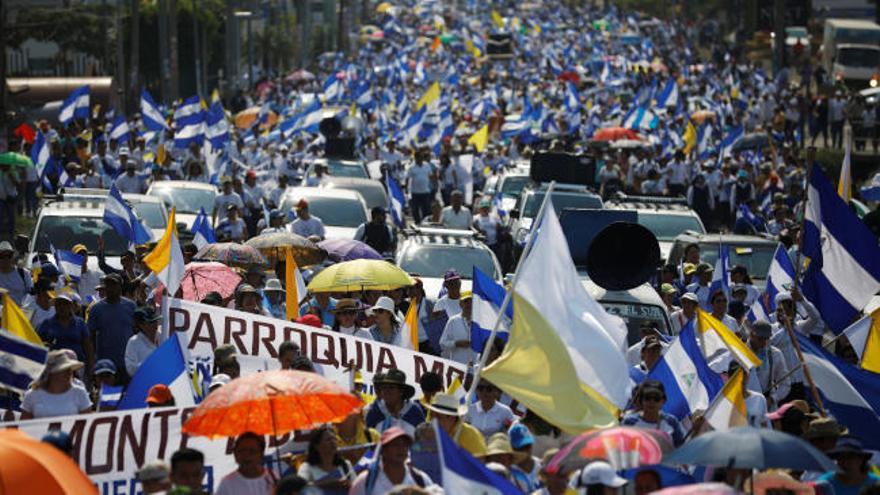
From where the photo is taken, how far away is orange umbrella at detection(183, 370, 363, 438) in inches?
378

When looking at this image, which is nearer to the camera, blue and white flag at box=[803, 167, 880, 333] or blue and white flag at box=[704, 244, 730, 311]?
blue and white flag at box=[803, 167, 880, 333]

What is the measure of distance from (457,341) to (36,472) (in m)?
6.32

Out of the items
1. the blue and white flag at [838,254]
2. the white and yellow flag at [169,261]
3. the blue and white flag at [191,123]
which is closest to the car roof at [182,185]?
the blue and white flag at [191,123]

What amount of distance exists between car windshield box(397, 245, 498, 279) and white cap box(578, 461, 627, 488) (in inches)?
422

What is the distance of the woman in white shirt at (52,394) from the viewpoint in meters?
11.0

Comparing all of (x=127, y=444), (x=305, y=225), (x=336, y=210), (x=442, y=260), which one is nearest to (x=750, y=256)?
(x=442, y=260)

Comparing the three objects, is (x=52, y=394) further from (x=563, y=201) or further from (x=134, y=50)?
(x=134, y=50)

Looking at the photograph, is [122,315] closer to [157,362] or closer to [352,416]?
[157,362]

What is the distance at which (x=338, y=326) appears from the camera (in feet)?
46.9

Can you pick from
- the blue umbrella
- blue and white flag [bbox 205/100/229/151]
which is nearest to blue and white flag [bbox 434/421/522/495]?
the blue umbrella

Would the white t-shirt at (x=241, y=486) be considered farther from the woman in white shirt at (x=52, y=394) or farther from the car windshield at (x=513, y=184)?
the car windshield at (x=513, y=184)

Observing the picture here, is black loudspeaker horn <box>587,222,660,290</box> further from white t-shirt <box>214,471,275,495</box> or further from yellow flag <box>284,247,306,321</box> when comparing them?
white t-shirt <box>214,471,275,495</box>

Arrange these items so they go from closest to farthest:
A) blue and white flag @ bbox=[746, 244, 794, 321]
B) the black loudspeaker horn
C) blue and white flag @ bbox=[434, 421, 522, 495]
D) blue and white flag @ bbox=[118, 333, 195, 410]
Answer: blue and white flag @ bbox=[434, 421, 522, 495], blue and white flag @ bbox=[118, 333, 195, 410], blue and white flag @ bbox=[746, 244, 794, 321], the black loudspeaker horn

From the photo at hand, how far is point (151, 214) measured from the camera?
23.0 m
